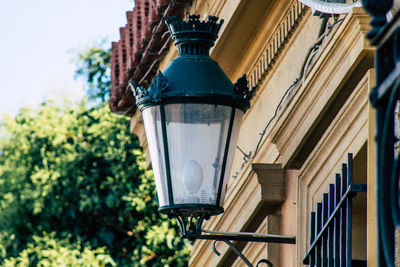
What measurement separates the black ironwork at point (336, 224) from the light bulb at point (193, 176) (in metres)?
0.60

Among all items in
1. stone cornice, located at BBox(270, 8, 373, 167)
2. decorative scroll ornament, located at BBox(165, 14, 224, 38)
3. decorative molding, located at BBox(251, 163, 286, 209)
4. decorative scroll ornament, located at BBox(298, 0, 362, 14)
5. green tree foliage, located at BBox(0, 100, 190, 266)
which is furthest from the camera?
green tree foliage, located at BBox(0, 100, 190, 266)

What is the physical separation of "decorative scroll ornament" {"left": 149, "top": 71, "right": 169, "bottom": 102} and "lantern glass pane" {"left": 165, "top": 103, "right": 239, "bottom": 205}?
2.4 inches

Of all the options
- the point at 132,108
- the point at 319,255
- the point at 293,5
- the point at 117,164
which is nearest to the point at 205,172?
the point at 319,255

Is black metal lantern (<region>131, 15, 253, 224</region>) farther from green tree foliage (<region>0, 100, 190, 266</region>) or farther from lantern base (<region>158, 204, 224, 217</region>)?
green tree foliage (<region>0, 100, 190, 266</region>)

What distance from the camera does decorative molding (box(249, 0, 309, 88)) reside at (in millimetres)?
6820

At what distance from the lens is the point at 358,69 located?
4672 millimetres

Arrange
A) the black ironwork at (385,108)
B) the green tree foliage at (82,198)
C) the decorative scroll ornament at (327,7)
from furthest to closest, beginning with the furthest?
the green tree foliage at (82,198) < the decorative scroll ornament at (327,7) < the black ironwork at (385,108)

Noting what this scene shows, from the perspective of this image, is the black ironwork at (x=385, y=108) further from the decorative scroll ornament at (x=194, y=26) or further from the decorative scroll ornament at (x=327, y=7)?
the decorative scroll ornament at (x=194, y=26)

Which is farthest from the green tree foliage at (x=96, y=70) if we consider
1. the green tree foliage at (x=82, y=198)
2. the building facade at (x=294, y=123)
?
the building facade at (x=294, y=123)

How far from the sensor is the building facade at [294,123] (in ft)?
14.9

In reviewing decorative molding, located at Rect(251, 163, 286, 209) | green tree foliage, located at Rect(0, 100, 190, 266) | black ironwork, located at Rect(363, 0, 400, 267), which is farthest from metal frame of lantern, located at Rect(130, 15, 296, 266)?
green tree foliage, located at Rect(0, 100, 190, 266)

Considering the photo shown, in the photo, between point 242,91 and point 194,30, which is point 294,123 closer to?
point 242,91

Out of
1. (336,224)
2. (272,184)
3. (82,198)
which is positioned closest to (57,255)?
(82,198)

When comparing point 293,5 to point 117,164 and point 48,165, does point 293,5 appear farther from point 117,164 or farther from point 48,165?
point 48,165
